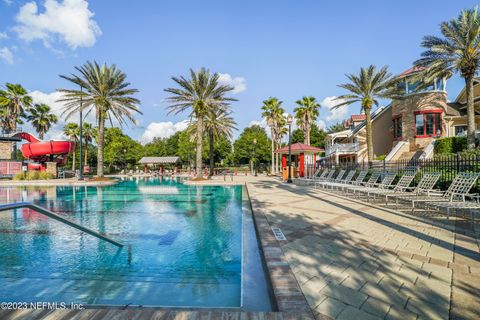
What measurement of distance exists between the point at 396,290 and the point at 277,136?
123ft

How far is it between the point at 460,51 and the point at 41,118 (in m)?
49.5

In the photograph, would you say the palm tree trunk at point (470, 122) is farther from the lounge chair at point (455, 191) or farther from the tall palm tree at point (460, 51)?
the lounge chair at point (455, 191)

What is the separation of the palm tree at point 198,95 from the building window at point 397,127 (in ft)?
54.0

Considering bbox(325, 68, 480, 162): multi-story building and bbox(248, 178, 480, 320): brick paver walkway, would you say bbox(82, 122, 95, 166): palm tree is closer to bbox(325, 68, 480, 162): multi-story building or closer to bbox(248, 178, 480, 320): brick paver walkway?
bbox(325, 68, 480, 162): multi-story building

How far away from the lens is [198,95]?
79.3 feet

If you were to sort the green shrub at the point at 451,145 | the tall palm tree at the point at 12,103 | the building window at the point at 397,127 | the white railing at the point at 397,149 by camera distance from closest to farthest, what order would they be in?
the green shrub at the point at 451,145 < the white railing at the point at 397,149 < the building window at the point at 397,127 < the tall palm tree at the point at 12,103

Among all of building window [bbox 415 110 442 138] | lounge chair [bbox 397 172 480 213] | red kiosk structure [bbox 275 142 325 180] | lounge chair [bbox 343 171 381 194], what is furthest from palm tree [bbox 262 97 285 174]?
lounge chair [bbox 397 172 480 213]

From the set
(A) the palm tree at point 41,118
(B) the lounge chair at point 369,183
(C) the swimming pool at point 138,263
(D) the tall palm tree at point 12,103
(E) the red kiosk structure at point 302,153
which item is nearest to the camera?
(C) the swimming pool at point 138,263

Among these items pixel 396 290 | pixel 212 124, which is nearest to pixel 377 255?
pixel 396 290

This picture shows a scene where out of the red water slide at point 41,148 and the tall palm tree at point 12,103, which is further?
the tall palm tree at point 12,103

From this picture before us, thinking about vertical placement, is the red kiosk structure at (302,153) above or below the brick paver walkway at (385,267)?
above

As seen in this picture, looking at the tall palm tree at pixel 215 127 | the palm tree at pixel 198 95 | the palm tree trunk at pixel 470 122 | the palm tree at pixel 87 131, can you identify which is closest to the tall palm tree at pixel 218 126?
the tall palm tree at pixel 215 127

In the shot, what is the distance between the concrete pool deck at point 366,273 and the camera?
2.50 m

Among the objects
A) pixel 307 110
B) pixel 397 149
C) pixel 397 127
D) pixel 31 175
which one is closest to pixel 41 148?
pixel 31 175
